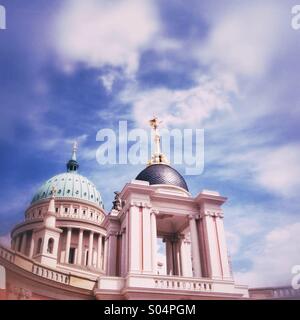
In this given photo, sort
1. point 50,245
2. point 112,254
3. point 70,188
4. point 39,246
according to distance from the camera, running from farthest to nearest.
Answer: point 70,188
point 50,245
point 39,246
point 112,254

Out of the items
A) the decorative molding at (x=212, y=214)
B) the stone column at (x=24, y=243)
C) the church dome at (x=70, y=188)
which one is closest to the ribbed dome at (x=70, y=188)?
the church dome at (x=70, y=188)

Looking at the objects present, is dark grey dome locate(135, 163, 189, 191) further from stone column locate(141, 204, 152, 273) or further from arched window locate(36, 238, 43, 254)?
arched window locate(36, 238, 43, 254)

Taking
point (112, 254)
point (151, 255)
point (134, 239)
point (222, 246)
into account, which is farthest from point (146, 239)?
point (222, 246)

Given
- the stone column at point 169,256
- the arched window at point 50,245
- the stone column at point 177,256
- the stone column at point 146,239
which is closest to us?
the stone column at point 146,239

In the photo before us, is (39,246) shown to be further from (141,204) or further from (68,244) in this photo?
(141,204)

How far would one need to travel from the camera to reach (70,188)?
3825cm

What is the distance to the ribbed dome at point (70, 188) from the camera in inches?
1465

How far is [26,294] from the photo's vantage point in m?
11.3

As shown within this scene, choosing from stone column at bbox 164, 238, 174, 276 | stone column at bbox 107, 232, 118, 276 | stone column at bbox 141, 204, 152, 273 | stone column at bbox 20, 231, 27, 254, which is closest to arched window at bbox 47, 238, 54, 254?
stone column at bbox 20, 231, 27, 254

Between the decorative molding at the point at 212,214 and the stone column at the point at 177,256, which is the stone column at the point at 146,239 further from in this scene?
the stone column at the point at 177,256

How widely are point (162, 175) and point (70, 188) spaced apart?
22.3 meters

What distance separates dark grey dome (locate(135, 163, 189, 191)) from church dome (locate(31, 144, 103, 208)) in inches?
759
